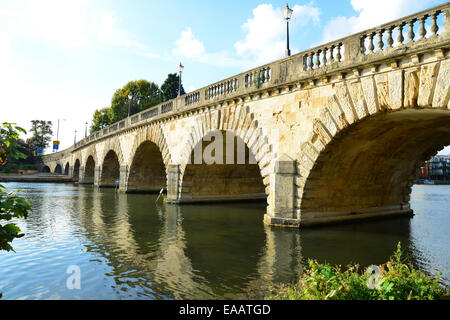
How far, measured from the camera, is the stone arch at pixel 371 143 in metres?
8.10

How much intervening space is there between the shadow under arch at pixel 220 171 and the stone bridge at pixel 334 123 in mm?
132

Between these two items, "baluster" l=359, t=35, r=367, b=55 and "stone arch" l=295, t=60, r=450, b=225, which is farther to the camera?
"baluster" l=359, t=35, r=367, b=55

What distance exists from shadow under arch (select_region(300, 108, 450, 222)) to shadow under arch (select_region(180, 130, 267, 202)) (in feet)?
20.6

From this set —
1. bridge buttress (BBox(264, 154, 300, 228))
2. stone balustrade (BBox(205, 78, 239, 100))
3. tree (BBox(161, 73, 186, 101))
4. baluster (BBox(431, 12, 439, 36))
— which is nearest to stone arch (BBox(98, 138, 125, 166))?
stone balustrade (BBox(205, 78, 239, 100))

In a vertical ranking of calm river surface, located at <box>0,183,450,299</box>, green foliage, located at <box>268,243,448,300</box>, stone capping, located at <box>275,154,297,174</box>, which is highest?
stone capping, located at <box>275,154,297,174</box>

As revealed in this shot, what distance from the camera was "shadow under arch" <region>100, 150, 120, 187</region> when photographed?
119ft

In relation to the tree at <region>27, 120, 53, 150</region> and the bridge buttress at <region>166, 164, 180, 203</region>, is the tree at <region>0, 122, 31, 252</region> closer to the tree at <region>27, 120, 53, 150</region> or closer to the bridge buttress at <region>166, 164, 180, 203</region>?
the bridge buttress at <region>166, 164, 180, 203</region>

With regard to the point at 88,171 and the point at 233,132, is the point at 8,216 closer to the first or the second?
the point at 233,132

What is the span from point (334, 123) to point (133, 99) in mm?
52917

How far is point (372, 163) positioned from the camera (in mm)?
12570

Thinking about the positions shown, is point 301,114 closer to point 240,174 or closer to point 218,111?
point 218,111
